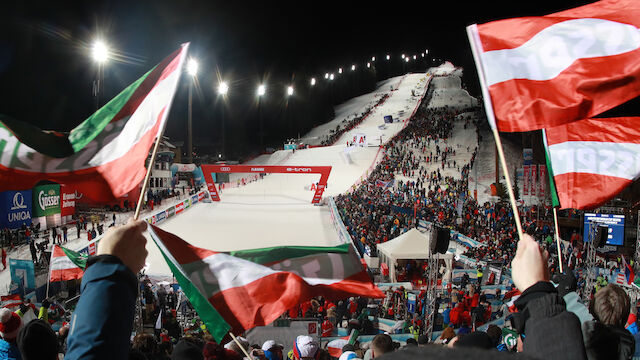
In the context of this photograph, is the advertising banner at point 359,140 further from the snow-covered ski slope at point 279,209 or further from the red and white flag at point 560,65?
the red and white flag at point 560,65

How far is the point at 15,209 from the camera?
18.7 meters

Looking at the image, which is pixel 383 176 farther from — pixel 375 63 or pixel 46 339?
pixel 375 63

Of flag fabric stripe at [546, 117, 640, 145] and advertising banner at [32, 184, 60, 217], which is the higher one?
flag fabric stripe at [546, 117, 640, 145]

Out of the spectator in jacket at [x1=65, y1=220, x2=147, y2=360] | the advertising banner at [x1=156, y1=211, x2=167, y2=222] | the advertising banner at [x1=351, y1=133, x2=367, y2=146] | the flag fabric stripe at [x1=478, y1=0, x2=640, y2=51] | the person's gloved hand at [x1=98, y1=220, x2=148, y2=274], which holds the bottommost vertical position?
the advertising banner at [x1=156, y1=211, x2=167, y2=222]

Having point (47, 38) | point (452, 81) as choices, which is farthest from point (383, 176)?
point (452, 81)

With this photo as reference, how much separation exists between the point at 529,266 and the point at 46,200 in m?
23.7

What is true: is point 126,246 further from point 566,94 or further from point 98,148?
point 566,94

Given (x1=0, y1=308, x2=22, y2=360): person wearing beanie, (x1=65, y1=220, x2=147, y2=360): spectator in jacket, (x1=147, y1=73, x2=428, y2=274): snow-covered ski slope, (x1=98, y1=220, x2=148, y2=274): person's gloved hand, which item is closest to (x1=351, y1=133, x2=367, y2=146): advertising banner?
(x1=147, y1=73, x2=428, y2=274): snow-covered ski slope

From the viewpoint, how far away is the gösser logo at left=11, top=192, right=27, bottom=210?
18.6 meters

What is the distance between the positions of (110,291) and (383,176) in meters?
36.1

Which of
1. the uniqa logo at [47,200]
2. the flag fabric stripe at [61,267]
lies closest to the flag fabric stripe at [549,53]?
the flag fabric stripe at [61,267]

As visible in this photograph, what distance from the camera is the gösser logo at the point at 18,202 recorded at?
61.1ft

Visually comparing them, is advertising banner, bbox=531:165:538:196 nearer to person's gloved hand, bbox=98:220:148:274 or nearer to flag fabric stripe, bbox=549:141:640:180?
flag fabric stripe, bbox=549:141:640:180

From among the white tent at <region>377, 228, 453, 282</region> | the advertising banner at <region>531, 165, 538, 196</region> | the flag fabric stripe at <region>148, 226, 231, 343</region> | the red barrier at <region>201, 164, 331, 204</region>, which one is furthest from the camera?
the red barrier at <region>201, 164, 331, 204</region>
